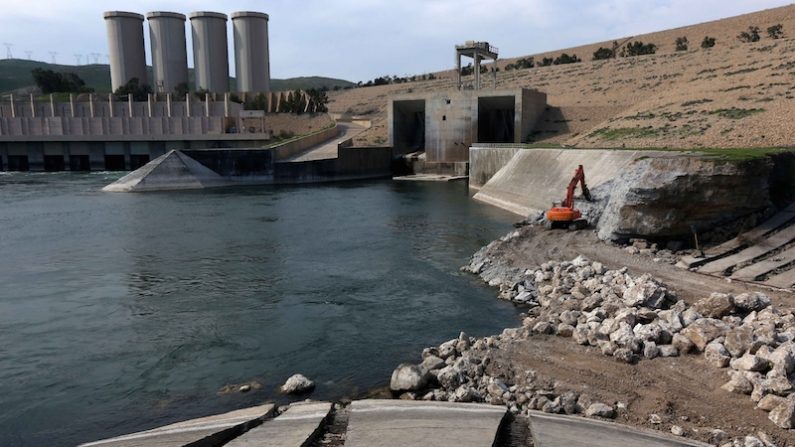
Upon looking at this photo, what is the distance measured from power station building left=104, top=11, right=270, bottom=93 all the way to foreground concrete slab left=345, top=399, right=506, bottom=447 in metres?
104

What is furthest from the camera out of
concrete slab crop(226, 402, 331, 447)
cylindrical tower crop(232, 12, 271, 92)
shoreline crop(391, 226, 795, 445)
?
cylindrical tower crop(232, 12, 271, 92)

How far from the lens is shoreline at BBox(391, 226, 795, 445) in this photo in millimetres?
7961

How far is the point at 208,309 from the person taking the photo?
1398 centimetres

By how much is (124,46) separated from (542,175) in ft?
325

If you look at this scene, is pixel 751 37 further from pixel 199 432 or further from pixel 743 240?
pixel 199 432

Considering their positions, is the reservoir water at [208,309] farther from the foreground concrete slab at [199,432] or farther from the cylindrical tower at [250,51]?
the cylindrical tower at [250,51]

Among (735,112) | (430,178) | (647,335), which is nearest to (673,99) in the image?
(735,112)

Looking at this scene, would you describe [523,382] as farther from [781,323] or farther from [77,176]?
[77,176]

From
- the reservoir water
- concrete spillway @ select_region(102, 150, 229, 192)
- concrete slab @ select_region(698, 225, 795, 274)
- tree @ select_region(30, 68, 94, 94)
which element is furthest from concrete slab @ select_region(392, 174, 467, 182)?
tree @ select_region(30, 68, 94, 94)

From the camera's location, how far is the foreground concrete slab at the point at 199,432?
7.20 meters

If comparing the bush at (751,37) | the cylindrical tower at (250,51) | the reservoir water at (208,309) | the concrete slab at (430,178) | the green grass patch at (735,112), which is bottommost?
the reservoir water at (208,309)

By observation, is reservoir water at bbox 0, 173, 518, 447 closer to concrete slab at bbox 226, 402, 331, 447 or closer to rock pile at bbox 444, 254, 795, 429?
concrete slab at bbox 226, 402, 331, 447

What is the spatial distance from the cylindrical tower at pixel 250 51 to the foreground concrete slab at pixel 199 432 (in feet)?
342

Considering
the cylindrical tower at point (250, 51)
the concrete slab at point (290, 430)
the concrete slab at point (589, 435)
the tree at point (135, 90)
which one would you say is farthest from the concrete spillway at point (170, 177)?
the cylindrical tower at point (250, 51)
